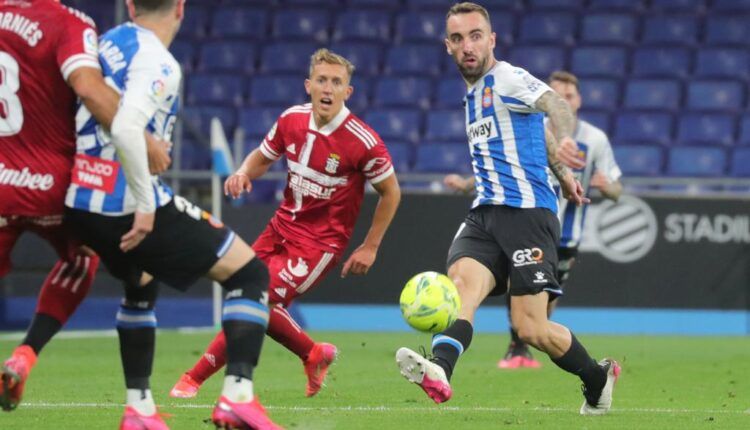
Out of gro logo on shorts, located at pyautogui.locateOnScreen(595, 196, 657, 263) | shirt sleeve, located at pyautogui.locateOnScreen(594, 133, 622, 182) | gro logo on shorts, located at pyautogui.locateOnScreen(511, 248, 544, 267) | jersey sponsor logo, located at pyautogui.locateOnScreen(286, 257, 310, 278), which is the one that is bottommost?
gro logo on shorts, located at pyautogui.locateOnScreen(595, 196, 657, 263)

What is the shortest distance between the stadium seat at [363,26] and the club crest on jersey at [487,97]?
12.0 meters

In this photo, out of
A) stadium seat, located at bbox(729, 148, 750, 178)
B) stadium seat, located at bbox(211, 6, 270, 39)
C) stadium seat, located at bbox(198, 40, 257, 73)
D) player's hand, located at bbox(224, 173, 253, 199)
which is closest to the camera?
player's hand, located at bbox(224, 173, 253, 199)

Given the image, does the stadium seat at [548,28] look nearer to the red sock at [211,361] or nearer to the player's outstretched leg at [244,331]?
the red sock at [211,361]

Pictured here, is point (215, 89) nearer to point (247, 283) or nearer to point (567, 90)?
point (567, 90)

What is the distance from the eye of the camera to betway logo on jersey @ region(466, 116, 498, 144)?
7359 mm

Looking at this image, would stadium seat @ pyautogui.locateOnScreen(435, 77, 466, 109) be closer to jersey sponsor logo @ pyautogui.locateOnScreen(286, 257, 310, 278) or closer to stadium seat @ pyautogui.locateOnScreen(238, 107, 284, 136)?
stadium seat @ pyautogui.locateOnScreen(238, 107, 284, 136)

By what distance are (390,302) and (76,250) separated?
28.1ft

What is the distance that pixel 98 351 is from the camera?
12.2 m

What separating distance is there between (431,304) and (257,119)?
11.5 metres

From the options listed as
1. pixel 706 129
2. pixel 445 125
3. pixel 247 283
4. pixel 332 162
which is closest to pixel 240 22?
pixel 445 125

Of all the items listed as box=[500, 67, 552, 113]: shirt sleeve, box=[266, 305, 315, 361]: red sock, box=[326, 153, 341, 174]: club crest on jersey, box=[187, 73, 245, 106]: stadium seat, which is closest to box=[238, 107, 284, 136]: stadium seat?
box=[187, 73, 245, 106]: stadium seat

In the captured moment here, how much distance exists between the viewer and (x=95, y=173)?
5.55 metres

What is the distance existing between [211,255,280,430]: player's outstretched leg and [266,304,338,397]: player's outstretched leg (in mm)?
2482

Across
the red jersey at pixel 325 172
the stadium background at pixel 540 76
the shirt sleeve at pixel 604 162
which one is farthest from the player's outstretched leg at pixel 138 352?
the stadium background at pixel 540 76
